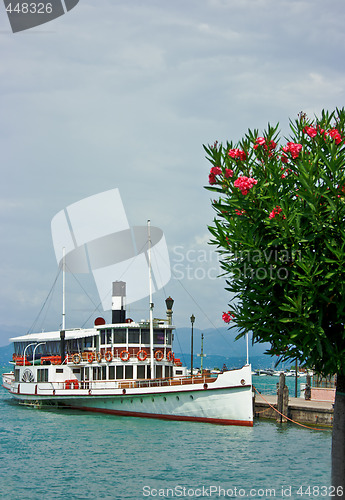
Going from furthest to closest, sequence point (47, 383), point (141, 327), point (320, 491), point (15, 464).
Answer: point (47, 383) → point (141, 327) → point (15, 464) → point (320, 491)

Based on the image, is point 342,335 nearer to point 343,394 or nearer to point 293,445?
point 343,394

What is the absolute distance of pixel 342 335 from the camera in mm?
9602

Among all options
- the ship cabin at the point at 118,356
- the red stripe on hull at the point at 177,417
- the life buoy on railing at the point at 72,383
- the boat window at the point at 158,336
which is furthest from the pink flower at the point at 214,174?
the life buoy on railing at the point at 72,383

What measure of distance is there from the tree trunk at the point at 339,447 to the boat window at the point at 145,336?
36981 millimetres

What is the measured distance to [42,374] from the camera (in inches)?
2094

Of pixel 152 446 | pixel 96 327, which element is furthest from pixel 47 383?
pixel 152 446

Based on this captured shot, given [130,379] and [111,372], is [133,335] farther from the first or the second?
[130,379]

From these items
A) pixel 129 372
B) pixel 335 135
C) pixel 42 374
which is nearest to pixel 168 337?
pixel 129 372

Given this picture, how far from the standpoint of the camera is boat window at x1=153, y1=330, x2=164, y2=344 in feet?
155

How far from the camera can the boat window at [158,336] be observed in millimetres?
47188

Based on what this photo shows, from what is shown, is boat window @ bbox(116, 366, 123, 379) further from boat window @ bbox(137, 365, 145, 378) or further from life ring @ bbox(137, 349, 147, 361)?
life ring @ bbox(137, 349, 147, 361)

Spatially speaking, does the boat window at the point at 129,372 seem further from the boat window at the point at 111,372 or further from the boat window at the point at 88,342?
the boat window at the point at 88,342

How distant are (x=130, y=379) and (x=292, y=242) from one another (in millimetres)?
36931

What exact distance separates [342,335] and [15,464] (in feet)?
72.1
